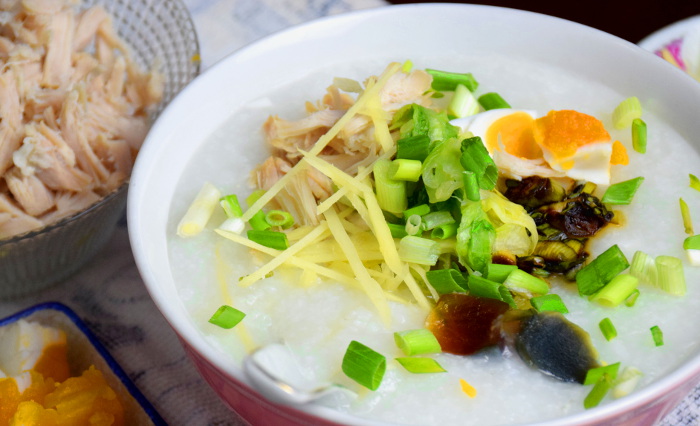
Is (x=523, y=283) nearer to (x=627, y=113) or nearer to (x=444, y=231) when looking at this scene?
(x=444, y=231)

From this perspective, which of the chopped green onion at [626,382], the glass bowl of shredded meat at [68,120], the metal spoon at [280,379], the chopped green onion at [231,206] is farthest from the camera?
the glass bowl of shredded meat at [68,120]

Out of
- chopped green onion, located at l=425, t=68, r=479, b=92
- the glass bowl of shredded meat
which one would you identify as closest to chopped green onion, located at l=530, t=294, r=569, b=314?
chopped green onion, located at l=425, t=68, r=479, b=92

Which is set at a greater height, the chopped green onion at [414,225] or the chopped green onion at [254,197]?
the chopped green onion at [414,225]

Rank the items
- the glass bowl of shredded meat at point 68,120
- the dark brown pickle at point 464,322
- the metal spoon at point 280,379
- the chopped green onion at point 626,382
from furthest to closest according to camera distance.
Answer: the glass bowl of shredded meat at point 68,120
the dark brown pickle at point 464,322
the chopped green onion at point 626,382
the metal spoon at point 280,379

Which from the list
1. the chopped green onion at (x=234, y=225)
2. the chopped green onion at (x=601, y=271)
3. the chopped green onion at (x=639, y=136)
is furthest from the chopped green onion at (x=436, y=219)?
the chopped green onion at (x=639, y=136)

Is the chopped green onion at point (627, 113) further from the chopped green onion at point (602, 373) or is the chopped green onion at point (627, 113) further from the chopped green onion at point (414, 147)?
the chopped green onion at point (602, 373)

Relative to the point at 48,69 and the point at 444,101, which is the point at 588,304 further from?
the point at 48,69

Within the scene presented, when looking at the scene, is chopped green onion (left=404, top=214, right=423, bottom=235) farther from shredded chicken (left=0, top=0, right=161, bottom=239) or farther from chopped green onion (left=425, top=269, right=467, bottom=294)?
shredded chicken (left=0, top=0, right=161, bottom=239)

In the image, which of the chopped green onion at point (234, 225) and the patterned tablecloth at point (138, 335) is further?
the patterned tablecloth at point (138, 335)

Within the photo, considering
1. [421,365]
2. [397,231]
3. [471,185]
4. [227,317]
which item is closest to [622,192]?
[471,185]
